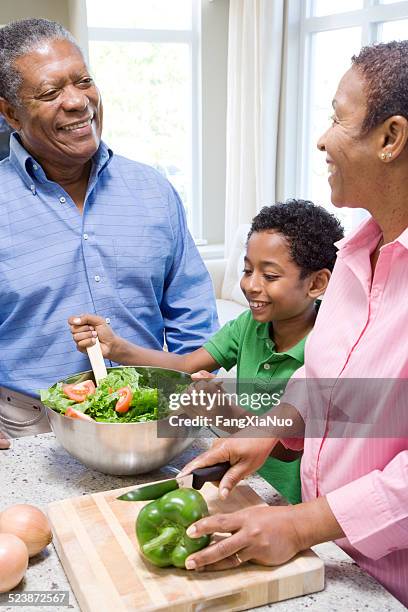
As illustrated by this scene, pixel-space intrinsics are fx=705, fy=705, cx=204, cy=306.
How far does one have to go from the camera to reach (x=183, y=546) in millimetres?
949

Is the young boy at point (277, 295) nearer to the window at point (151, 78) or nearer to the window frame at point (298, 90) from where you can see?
the window frame at point (298, 90)

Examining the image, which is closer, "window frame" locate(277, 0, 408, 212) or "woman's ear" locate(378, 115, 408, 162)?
"woman's ear" locate(378, 115, 408, 162)

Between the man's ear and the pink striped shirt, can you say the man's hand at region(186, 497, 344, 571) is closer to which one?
the pink striped shirt

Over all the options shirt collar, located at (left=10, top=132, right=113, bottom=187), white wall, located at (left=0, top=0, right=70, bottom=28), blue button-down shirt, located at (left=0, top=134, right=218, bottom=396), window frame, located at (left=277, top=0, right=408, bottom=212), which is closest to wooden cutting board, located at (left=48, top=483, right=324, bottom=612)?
blue button-down shirt, located at (left=0, top=134, right=218, bottom=396)

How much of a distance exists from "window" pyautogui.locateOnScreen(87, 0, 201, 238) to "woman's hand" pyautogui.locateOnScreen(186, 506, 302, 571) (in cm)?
449

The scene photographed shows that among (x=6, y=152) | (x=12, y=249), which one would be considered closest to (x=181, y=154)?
(x=6, y=152)

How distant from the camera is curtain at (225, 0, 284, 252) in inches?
181

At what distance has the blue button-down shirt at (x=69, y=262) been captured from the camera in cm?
159

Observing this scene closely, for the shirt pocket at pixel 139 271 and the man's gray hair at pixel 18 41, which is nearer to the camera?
the man's gray hair at pixel 18 41

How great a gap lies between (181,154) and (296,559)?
4.71 meters

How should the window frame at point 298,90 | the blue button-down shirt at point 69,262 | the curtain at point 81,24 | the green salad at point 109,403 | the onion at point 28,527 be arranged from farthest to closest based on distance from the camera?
1. the window frame at point 298,90
2. the curtain at point 81,24
3. the blue button-down shirt at point 69,262
4. the green salad at point 109,403
5. the onion at point 28,527

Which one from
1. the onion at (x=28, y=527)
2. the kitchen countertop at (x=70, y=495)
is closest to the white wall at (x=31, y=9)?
the kitchen countertop at (x=70, y=495)

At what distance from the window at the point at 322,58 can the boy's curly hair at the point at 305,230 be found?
9.11 ft

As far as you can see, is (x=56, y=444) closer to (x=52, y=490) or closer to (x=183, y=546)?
(x=52, y=490)
